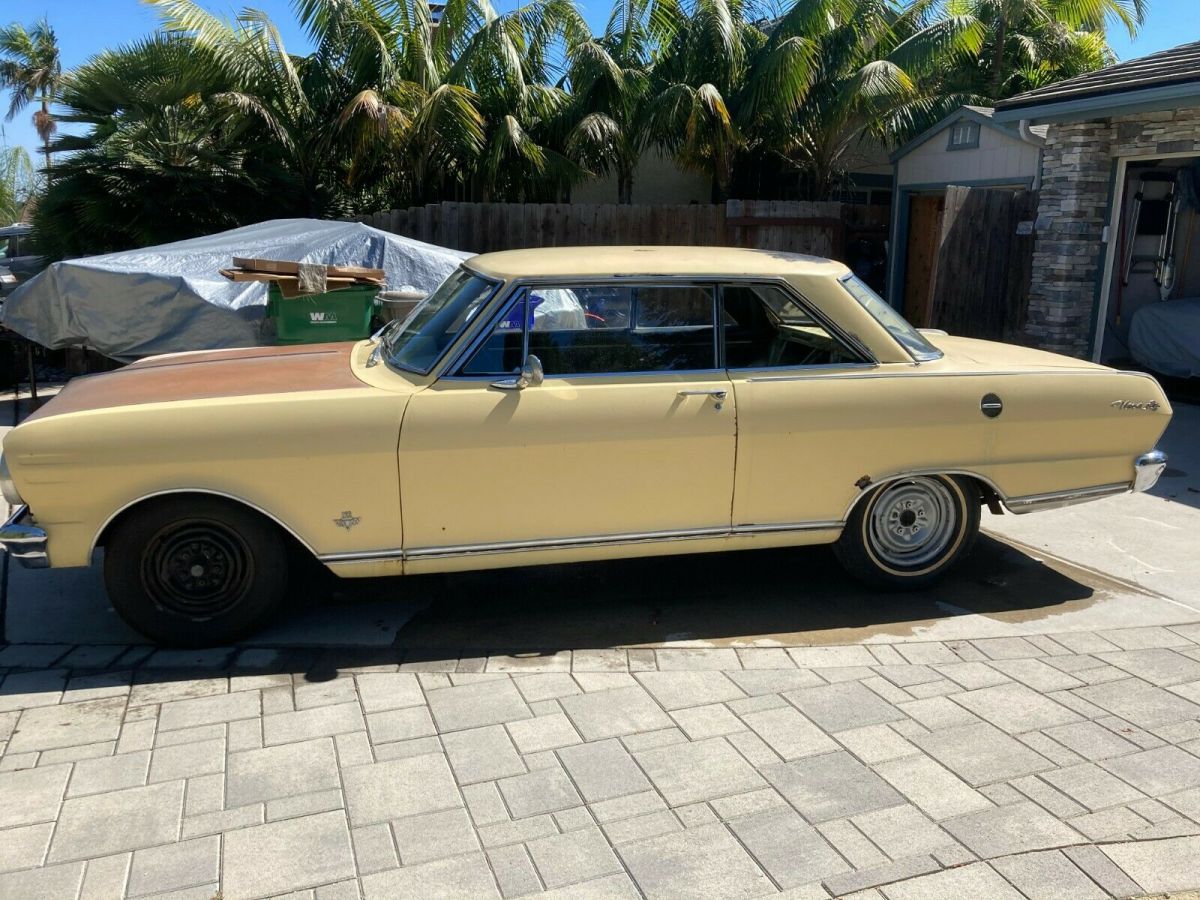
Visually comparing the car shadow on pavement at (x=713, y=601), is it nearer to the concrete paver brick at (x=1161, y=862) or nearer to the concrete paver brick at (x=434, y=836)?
the concrete paver brick at (x=434, y=836)

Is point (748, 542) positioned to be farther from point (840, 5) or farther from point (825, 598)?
point (840, 5)

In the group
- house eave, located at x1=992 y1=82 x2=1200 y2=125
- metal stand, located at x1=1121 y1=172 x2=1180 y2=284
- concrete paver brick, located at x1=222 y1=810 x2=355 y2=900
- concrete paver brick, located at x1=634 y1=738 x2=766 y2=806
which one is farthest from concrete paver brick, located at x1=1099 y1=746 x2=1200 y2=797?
metal stand, located at x1=1121 y1=172 x2=1180 y2=284

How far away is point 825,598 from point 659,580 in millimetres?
835

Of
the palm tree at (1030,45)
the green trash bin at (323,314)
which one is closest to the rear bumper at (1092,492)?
the green trash bin at (323,314)

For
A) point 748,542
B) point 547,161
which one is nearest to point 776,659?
point 748,542

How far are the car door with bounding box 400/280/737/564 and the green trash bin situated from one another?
410cm

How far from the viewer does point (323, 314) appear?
27.5 feet

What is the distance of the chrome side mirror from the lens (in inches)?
175

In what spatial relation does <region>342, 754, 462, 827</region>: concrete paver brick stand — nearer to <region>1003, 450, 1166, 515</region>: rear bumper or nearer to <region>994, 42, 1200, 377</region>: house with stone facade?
<region>1003, 450, 1166, 515</region>: rear bumper

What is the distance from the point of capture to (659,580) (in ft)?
17.7

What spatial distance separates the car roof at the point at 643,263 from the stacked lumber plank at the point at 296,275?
3.30 m

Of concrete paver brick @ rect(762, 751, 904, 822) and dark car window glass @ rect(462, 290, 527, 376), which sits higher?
dark car window glass @ rect(462, 290, 527, 376)

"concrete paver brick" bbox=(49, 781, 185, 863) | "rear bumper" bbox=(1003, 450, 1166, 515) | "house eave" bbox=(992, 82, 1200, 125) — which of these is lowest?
"concrete paver brick" bbox=(49, 781, 185, 863)

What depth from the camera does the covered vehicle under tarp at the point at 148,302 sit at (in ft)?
28.4
